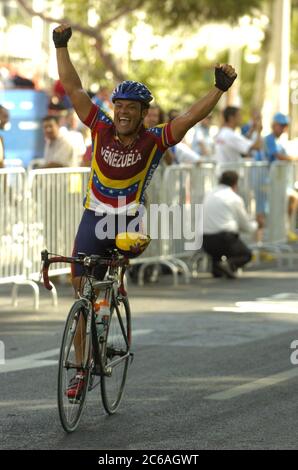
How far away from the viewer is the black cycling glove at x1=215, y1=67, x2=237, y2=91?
832 centimetres

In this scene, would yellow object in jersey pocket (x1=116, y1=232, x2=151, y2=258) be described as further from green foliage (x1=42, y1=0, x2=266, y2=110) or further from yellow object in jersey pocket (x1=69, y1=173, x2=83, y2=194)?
green foliage (x1=42, y1=0, x2=266, y2=110)

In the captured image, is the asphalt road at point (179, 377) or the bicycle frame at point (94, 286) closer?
the asphalt road at point (179, 377)

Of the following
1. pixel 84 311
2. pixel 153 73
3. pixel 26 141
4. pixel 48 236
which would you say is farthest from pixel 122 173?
pixel 153 73

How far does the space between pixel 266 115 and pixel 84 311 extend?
98.7ft

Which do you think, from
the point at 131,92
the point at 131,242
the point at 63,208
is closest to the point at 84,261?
the point at 131,242

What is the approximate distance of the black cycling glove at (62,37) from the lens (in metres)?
8.61

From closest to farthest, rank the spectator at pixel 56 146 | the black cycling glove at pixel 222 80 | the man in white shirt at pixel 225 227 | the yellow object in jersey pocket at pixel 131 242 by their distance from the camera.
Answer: the yellow object in jersey pocket at pixel 131 242 < the black cycling glove at pixel 222 80 < the man in white shirt at pixel 225 227 < the spectator at pixel 56 146

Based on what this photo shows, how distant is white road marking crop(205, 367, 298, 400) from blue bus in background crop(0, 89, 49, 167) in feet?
44.4

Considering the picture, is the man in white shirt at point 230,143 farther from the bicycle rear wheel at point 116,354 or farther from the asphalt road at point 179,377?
the bicycle rear wheel at point 116,354

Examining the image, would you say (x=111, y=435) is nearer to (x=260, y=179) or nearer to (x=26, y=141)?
(x=260, y=179)

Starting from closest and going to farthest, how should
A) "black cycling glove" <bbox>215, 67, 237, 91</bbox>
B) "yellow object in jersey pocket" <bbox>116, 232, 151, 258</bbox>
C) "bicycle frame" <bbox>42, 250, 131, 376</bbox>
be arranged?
"bicycle frame" <bbox>42, 250, 131, 376</bbox>, "yellow object in jersey pocket" <bbox>116, 232, 151, 258</bbox>, "black cycling glove" <bbox>215, 67, 237, 91</bbox>

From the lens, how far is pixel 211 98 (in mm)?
8281

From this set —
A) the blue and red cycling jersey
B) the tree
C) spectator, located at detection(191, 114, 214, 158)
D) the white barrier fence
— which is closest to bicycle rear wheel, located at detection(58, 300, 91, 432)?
the blue and red cycling jersey

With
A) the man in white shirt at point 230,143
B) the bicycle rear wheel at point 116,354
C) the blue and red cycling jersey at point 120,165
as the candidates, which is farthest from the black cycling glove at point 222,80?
the man in white shirt at point 230,143
